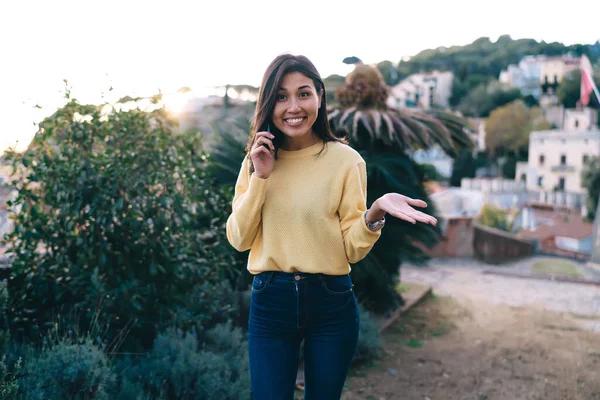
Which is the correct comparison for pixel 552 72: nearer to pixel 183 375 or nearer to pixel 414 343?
pixel 414 343

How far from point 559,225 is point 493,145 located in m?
30.7

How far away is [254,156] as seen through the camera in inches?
77.2

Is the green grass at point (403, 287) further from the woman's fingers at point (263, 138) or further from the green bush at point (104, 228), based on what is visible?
the woman's fingers at point (263, 138)

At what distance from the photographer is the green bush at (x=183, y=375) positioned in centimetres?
Answer: 297

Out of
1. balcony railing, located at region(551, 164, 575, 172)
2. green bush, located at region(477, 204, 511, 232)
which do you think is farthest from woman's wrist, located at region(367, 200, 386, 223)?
balcony railing, located at region(551, 164, 575, 172)

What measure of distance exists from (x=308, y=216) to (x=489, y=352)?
3.43 metres

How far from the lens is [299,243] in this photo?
203cm

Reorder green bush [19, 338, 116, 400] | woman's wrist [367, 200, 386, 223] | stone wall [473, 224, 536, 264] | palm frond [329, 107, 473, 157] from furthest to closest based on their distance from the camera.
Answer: stone wall [473, 224, 536, 264], palm frond [329, 107, 473, 157], green bush [19, 338, 116, 400], woman's wrist [367, 200, 386, 223]

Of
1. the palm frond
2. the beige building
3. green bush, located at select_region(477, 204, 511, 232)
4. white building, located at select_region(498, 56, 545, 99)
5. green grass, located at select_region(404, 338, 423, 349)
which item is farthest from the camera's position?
white building, located at select_region(498, 56, 545, 99)

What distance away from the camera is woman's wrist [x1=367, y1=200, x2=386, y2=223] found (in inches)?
74.7

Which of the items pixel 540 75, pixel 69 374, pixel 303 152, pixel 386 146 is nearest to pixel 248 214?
pixel 303 152

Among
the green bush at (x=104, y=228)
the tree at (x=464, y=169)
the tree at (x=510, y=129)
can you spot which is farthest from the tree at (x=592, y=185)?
the green bush at (x=104, y=228)

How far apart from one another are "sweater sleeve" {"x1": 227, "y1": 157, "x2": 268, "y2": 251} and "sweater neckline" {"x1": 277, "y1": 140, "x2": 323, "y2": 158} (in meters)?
0.16

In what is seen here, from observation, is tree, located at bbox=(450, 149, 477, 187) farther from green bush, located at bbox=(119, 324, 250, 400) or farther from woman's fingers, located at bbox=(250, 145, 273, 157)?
woman's fingers, located at bbox=(250, 145, 273, 157)
